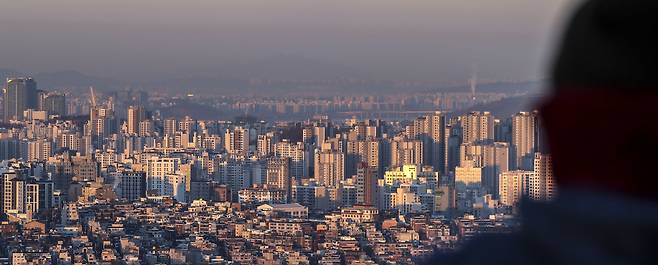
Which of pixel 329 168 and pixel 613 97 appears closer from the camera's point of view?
pixel 613 97

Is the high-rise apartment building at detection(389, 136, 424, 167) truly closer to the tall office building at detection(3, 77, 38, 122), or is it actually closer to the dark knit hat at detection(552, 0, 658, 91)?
the tall office building at detection(3, 77, 38, 122)

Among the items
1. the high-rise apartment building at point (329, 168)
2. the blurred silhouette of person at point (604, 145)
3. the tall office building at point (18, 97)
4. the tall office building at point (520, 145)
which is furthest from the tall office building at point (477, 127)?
the blurred silhouette of person at point (604, 145)

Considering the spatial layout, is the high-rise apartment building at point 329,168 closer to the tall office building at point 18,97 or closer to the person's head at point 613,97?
the tall office building at point 18,97

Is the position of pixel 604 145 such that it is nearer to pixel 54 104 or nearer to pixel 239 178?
pixel 239 178

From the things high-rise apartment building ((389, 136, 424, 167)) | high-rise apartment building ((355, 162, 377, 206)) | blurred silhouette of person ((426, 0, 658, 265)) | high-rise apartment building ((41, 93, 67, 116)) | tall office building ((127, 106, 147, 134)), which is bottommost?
high-rise apartment building ((355, 162, 377, 206))

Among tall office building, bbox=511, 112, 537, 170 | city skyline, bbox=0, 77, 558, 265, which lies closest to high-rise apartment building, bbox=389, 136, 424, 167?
city skyline, bbox=0, 77, 558, 265

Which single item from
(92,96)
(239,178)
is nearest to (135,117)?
(92,96)
